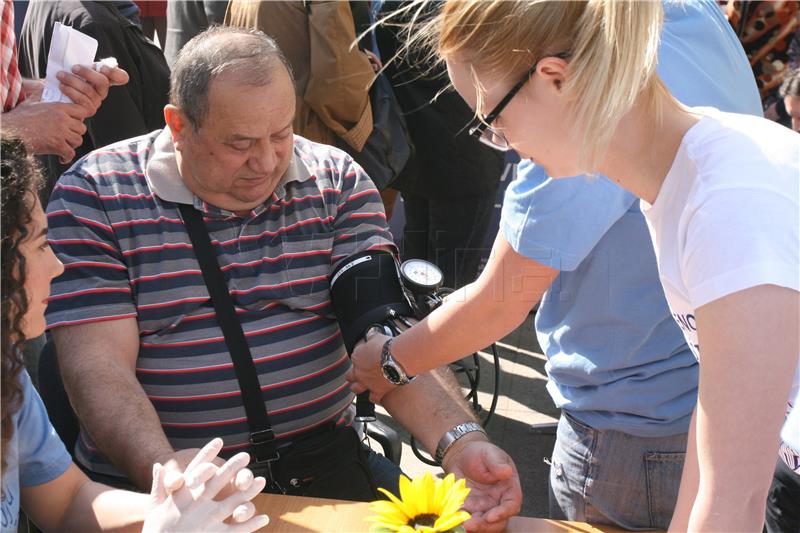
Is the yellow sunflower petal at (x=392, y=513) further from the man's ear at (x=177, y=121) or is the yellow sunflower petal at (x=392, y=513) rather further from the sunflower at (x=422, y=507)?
the man's ear at (x=177, y=121)

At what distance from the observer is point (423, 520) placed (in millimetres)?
1381

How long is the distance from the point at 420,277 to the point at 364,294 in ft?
0.96

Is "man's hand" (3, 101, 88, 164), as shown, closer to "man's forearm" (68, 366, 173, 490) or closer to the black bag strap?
the black bag strap

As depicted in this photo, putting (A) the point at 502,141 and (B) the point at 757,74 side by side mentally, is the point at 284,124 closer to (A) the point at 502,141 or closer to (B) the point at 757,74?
(A) the point at 502,141

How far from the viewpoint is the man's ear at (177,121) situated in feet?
7.30

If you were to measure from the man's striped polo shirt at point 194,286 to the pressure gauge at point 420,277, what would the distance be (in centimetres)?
17

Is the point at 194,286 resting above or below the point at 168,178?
below

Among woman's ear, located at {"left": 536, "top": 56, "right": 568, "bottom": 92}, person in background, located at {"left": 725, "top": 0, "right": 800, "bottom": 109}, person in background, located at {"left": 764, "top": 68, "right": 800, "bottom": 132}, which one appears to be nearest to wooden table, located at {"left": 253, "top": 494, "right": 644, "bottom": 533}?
woman's ear, located at {"left": 536, "top": 56, "right": 568, "bottom": 92}

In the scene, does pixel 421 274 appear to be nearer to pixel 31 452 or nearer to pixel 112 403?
pixel 112 403

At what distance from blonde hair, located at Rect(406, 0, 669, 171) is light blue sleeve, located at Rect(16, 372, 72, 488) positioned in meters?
1.08

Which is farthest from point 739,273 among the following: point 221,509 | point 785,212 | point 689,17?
point 221,509

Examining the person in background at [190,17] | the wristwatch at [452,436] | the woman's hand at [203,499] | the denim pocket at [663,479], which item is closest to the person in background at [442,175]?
the person in background at [190,17]

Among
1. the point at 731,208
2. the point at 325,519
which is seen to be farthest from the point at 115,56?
the point at 731,208

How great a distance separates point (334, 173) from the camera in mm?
2398
